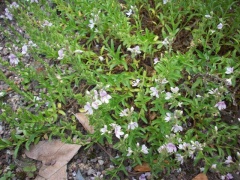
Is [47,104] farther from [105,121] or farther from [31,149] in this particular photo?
[105,121]

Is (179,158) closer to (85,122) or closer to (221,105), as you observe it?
(221,105)

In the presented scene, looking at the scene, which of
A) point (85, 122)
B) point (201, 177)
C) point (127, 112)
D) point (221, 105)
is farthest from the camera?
point (85, 122)

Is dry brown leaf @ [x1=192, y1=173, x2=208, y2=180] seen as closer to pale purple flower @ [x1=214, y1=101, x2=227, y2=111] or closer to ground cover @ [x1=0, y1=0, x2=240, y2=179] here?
ground cover @ [x1=0, y1=0, x2=240, y2=179]

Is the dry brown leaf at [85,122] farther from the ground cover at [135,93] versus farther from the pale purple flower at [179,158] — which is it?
the pale purple flower at [179,158]

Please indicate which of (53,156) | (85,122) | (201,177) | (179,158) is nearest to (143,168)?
(179,158)

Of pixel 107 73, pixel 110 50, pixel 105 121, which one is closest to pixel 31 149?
pixel 105 121

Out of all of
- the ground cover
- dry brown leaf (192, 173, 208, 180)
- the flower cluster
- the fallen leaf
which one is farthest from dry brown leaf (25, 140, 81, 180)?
dry brown leaf (192, 173, 208, 180)

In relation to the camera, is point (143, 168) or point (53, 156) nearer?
point (143, 168)
